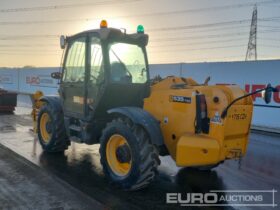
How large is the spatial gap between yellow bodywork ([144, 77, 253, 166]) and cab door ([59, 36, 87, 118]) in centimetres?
154

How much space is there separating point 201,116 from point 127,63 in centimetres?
194

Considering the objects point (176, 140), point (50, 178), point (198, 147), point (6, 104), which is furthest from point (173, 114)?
point (6, 104)

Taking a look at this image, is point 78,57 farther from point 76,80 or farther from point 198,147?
point 198,147

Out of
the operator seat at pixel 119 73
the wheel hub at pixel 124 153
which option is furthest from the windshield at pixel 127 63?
the wheel hub at pixel 124 153

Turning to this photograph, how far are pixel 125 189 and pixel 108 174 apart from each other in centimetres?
51

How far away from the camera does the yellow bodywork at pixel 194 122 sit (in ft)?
15.6

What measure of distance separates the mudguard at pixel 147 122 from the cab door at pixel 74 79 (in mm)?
1404

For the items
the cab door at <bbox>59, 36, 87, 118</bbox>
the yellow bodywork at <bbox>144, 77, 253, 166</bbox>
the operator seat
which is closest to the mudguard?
the yellow bodywork at <bbox>144, 77, 253, 166</bbox>

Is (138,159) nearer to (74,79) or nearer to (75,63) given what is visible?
A: (74,79)

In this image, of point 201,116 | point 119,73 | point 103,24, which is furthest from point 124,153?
point 103,24

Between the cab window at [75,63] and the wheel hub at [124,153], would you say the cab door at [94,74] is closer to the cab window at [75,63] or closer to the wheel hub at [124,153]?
the cab window at [75,63]

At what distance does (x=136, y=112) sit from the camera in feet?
17.3

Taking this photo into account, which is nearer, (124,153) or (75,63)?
(124,153)

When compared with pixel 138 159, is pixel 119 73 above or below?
above
